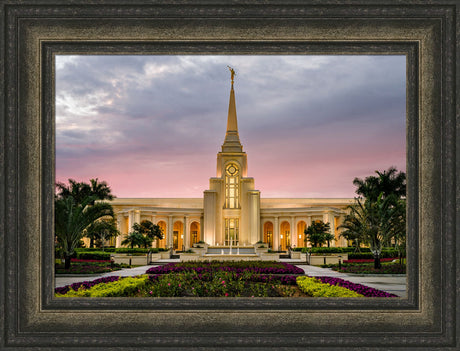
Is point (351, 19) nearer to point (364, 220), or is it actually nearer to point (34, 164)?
point (34, 164)

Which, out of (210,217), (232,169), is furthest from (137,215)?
(232,169)

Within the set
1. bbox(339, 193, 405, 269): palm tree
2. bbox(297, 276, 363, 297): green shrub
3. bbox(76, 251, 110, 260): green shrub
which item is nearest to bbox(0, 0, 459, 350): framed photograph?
bbox(297, 276, 363, 297): green shrub

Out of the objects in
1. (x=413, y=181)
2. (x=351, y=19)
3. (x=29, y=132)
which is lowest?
(x=413, y=181)

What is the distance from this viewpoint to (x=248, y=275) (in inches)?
590

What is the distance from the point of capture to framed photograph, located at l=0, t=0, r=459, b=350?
539cm

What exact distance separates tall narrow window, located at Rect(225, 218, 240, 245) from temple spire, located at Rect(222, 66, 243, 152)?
1039cm

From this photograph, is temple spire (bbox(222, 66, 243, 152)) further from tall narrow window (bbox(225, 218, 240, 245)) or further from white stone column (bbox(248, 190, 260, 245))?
tall narrow window (bbox(225, 218, 240, 245))

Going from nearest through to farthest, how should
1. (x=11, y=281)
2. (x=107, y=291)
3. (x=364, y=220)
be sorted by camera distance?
(x=11, y=281), (x=107, y=291), (x=364, y=220)

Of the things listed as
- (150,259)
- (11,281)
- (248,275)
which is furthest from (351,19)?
(150,259)

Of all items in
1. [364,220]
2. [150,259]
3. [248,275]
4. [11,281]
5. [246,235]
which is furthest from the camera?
[246,235]

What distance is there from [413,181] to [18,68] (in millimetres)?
6509

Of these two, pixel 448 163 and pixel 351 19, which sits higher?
pixel 351 19

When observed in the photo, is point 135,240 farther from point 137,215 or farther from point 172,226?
point 172,226

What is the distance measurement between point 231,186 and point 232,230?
20.1 ft
